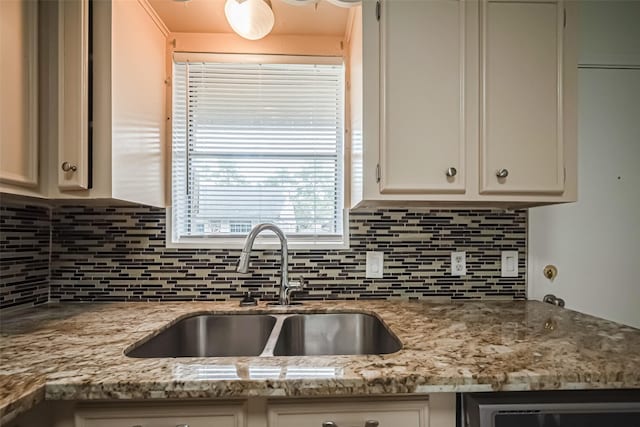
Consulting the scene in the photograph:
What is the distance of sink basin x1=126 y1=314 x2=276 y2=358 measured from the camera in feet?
4.60

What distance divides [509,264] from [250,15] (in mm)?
1632

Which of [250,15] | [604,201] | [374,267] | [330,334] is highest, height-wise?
[250,15]

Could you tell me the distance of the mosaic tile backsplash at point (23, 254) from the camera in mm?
1356

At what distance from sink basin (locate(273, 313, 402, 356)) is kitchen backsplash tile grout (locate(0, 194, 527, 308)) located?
18 centimetres

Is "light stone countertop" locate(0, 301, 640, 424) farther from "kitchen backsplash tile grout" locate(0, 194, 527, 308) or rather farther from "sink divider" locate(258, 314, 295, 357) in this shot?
"kitchen backsplash tile grout" locate(0, 194, 527, 308)

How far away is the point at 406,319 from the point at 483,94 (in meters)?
0.91

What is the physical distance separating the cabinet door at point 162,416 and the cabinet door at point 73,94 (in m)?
0.73

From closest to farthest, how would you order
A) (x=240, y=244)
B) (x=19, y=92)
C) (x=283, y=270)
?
(x=19, y=92) → (x=283, y=270) → (x=240, y=244)

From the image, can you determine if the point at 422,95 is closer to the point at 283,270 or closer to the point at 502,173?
the point at 502,173

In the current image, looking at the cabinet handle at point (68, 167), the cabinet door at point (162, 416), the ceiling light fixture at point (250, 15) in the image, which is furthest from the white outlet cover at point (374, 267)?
the cabinet handle at point (68, 167)

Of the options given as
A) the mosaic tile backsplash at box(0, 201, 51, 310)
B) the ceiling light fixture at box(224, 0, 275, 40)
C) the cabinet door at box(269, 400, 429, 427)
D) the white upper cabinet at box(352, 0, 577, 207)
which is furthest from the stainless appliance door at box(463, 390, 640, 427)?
the mosaic tile backsplash at box(0, 201, 51, 310)

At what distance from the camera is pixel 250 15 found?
55.0 inches

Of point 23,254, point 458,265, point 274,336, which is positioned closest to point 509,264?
point 458,265

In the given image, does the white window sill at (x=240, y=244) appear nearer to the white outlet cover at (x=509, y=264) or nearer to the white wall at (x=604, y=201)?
the white outlet cover at (x=509, y=264)
